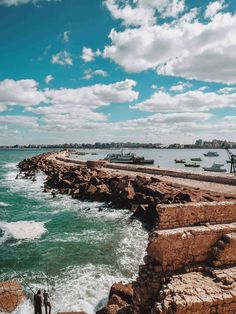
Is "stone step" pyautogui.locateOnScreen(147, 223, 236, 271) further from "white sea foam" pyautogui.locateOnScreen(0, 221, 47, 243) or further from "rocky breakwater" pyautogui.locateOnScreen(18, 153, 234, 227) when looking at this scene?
"white sea foam" pyautogui.locateOnScreen(0, 221, 47, 243)

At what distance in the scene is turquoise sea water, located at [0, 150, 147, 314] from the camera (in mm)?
10305

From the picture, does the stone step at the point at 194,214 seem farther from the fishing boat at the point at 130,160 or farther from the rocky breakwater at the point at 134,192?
the fishing boat at the point at 130,160

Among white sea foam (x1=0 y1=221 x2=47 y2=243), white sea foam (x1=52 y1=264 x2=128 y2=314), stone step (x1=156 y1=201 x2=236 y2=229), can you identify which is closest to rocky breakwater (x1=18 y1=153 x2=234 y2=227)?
white sea foam (x1=52 y1=264 x2=128 y2=314)

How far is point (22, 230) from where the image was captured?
17547 mm

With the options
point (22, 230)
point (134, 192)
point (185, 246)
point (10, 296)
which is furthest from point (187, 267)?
point (134, 192)

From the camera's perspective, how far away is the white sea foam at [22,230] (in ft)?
53.7

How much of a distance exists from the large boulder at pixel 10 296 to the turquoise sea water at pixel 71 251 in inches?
10.4

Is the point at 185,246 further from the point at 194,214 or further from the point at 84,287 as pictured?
the point at 84,287

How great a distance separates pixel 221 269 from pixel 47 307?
5.62 metres

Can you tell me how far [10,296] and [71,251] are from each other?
14.7 ft

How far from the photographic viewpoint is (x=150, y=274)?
6.64m

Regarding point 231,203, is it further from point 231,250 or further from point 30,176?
point 30,176

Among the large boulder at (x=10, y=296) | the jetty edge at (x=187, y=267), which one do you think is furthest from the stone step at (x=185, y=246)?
the large boulder at (x=10, y=296)

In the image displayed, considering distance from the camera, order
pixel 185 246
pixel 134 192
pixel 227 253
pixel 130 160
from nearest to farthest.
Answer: pixel 227 253, pixel 185 246, pixel 134 192, pixel 130 160
